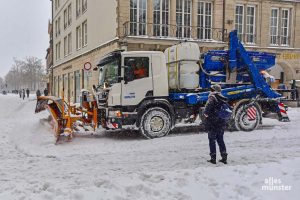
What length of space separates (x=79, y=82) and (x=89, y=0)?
7357 mm

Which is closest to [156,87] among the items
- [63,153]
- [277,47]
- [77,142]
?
[77,142]

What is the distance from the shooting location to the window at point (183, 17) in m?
21.2

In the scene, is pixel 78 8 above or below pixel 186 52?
above

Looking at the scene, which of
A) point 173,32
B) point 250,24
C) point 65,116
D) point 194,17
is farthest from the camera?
point 250,24

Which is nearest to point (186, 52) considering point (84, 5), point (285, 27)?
point (285, 27)

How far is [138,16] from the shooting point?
66.4 feet

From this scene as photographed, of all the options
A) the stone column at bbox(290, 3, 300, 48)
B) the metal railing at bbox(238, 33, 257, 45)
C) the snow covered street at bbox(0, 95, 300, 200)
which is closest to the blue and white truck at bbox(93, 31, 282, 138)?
the snow covered street at bbox(0, 95, 300, 200)

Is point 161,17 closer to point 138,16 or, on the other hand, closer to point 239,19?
point 138,16

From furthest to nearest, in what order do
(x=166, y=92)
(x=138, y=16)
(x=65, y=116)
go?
1. (x=138, y=16)
2. (x=166, y=92)
3. (x=65, y=116)

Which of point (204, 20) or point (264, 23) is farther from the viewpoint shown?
point (264, 23)

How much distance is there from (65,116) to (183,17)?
46.2ft

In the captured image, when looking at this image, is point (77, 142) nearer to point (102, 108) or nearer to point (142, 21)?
point (102, 108)

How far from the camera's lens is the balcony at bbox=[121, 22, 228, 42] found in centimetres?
1997

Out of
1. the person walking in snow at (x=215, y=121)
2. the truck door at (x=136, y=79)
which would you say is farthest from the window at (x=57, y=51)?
the person walking in snow at (x=215, y=121)
